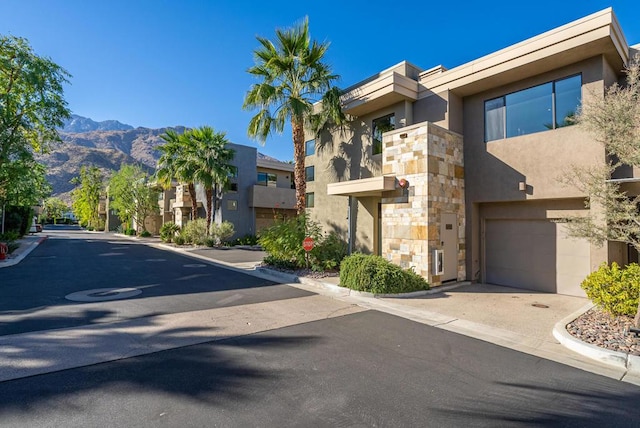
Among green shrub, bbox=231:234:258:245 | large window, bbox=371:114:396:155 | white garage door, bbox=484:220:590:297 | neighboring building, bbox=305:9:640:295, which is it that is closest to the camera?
neighboring building, bbox=305:9:640:295

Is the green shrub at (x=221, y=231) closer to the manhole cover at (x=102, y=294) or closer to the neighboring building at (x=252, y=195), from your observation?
the neighboring building at (x=252, y=195)

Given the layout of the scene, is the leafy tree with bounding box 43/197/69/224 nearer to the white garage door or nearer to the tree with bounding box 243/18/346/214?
the tree with bounding box 243/18/346/214

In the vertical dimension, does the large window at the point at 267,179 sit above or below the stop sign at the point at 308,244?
above

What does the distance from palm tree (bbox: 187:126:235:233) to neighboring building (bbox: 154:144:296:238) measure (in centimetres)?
155

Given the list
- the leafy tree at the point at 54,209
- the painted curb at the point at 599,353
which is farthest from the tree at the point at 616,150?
the leafy tree at the point at 54,209

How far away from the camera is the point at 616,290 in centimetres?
618

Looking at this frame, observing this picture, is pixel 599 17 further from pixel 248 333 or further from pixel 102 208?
pixel 102 208

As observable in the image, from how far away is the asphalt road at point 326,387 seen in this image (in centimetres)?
333

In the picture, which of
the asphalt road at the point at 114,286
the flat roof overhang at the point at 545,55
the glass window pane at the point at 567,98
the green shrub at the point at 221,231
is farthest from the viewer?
the green shrub at the point at 221,231

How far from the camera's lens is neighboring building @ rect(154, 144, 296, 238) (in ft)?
90.1

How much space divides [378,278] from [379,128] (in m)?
6.74

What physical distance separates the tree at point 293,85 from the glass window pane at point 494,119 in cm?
553

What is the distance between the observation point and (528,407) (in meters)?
3.60

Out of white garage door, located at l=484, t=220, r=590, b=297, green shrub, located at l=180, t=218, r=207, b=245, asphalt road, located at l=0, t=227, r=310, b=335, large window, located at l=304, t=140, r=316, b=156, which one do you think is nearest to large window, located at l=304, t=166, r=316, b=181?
large window, located at l=304, t=140, r=316, b=156
